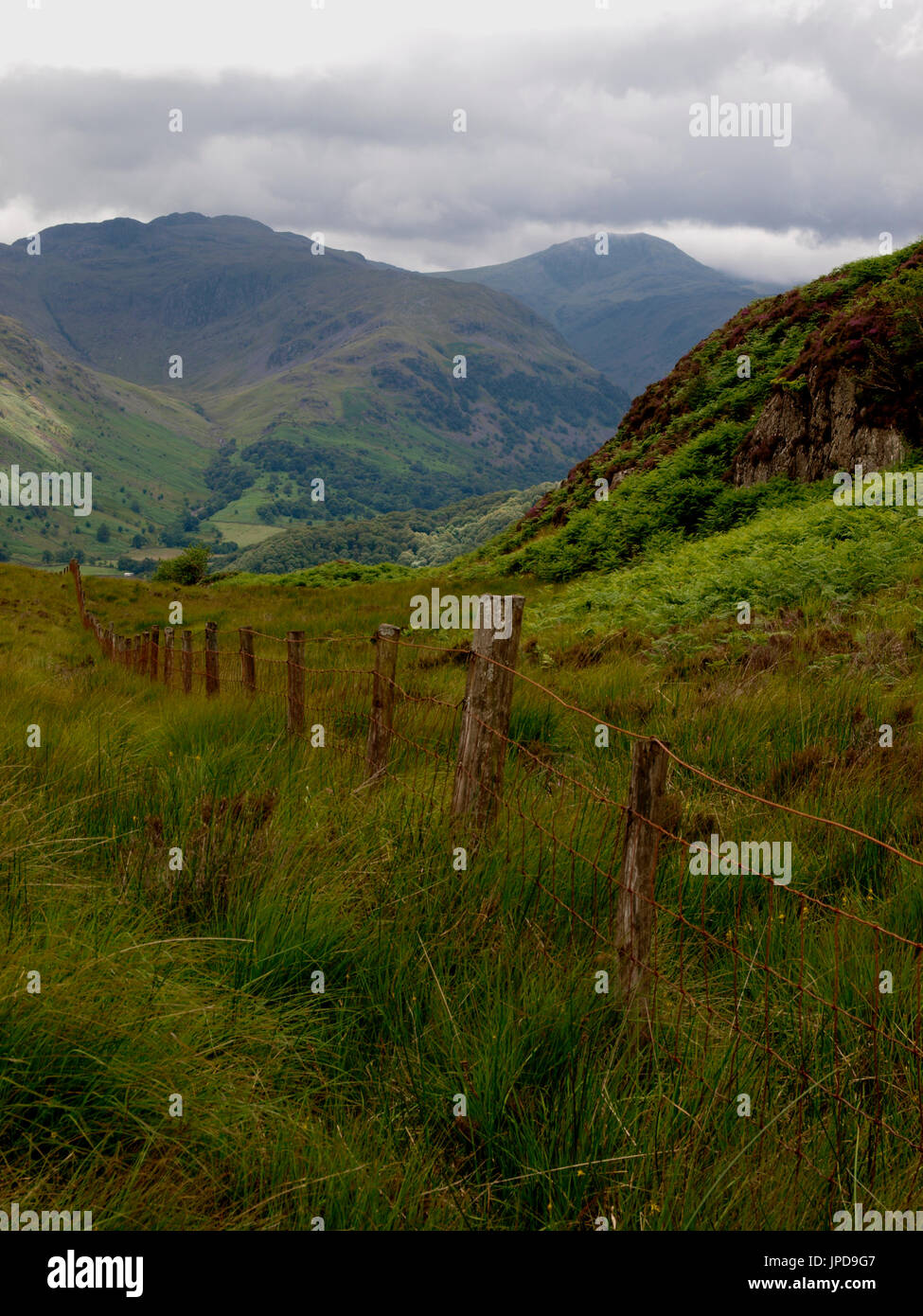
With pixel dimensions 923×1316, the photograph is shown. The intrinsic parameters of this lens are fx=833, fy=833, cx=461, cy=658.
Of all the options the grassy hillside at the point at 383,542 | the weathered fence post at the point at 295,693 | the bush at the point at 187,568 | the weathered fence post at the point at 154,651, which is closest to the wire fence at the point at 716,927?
the weathered fence post at the point at 295,693

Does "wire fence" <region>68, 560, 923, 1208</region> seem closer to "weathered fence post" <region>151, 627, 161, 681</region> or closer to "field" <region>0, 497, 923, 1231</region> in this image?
"field" <region>0, 497, 923, 1231</region>

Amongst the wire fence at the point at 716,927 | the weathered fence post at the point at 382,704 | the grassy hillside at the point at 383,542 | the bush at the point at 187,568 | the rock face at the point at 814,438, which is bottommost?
the wire fence at the point at 716,927

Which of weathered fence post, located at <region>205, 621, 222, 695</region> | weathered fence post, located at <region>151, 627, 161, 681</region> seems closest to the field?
weathered fence post, located at <region>205, 621, 222, 695</region>

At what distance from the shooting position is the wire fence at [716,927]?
8.55ft

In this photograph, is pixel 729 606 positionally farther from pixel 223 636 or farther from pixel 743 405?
pixel 743 405

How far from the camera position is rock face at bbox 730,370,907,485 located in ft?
63.4

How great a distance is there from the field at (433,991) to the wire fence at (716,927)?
2 centimetres

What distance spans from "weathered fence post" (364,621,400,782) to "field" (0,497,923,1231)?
9.8 inches

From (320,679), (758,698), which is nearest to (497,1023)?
(758,698)

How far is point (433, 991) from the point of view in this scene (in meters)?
3.01

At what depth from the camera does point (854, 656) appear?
28.4ft

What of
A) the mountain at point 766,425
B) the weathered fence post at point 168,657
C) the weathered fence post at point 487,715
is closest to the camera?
the weathered fence post at point 487,715

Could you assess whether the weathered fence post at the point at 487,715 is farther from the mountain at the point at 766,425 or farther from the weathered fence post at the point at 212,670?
the mountain at the point at 766,425
